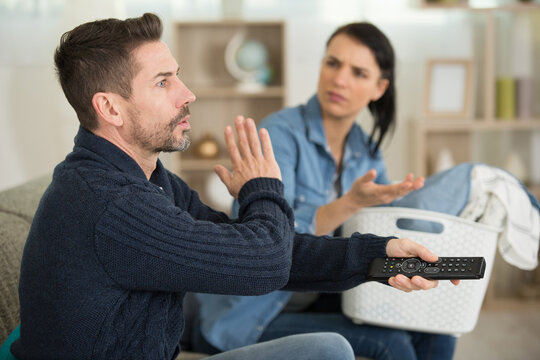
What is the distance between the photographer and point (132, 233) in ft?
3.44

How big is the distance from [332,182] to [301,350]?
2.80 ft

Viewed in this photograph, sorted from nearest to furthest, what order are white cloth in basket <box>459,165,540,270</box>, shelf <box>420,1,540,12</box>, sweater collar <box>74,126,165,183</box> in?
sweater collar <box>74,126,165,183</box>
white cloth in basket <box>459,165,540,270</box>
shelf <box>420,1,540,12</box>

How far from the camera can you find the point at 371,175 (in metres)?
1.57

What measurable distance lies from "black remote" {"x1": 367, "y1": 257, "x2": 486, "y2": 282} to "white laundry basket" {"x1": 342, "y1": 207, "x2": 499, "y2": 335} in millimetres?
375

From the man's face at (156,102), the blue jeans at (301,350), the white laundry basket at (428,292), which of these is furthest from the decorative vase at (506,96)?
the man's face at (156,102)

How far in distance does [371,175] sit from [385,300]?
0.33 meters

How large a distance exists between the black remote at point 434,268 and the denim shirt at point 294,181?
511 mm

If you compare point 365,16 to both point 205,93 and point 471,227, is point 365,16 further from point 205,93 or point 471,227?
point 471,227

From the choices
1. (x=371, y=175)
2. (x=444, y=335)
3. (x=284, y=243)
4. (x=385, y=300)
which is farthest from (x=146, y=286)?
(x=444, y=335)

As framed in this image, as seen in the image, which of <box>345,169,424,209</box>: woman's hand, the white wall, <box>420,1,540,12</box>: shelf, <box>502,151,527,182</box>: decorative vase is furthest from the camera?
the white wall

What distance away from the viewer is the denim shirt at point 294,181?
172cm

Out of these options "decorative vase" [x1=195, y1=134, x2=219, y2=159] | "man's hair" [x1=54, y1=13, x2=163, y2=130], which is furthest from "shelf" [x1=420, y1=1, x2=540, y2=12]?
"man's hair" [x1=54, y1=13, x2=163, y2=130]

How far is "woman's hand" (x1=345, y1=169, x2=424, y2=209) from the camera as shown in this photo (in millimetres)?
1561

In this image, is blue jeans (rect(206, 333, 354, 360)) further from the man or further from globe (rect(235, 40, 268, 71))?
globe (rect(235, 40, 268, 71))
